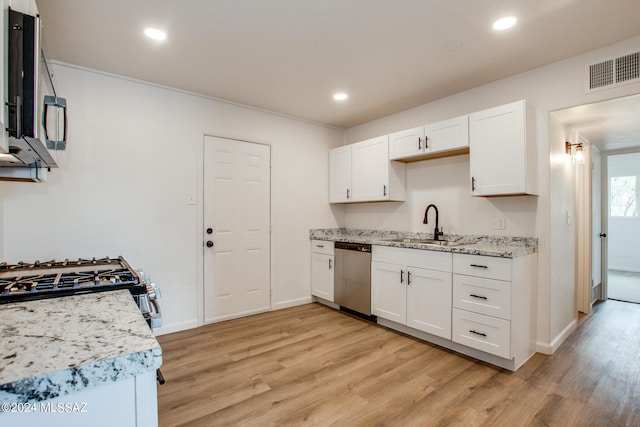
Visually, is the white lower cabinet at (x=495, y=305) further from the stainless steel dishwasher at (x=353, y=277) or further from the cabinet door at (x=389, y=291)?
the stainless steel dishwasher at (x=353, y=277)

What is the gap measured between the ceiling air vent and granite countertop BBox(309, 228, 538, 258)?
1.32m

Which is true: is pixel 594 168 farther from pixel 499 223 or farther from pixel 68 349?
pixel 68 349

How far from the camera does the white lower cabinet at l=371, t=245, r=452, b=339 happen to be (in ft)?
9.22

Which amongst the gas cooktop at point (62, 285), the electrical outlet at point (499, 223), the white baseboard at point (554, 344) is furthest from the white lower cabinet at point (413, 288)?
the gas cooktop at point (62, 285)

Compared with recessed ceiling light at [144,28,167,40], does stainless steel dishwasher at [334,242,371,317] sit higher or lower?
lower

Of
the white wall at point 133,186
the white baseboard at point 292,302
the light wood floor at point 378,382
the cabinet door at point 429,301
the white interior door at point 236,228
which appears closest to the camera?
the light wood floor at point 378,382

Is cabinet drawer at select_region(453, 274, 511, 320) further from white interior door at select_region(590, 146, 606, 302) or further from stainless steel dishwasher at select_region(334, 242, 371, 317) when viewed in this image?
white interior door at select_region(590, 146, 606, 302)

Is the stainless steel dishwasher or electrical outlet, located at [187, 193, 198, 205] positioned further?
the stainless steel dishwasher

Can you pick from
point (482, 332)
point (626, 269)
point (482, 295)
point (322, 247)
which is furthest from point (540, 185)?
point (626, 269)

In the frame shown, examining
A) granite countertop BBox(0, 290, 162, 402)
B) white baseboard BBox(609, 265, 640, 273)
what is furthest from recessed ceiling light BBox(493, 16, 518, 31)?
white baseboard BBox(609, 265, 640, 273)

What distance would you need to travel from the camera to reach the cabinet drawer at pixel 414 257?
280cm

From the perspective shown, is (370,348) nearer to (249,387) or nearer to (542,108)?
(249,387)

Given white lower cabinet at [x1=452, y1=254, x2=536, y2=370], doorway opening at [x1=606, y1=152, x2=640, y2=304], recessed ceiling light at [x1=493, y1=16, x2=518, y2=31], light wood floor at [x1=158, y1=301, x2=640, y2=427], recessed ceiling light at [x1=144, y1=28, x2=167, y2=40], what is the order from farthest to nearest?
doorway opening at [x1=606, y1=152, x2=640, y2=304] → white lower cabinet at [x1=452, y1=254, x2=536, y2=370] → recessed ceiling light at [x1=144, y1=28, x2=167, y2=40] → recessed ceiling light at [x1=493, y1=16, x2=518, y2=31] → light wood floor at [x1=158, y1=301, x2=640, y2=427]

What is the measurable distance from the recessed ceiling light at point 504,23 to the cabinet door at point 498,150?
68 centimetres
